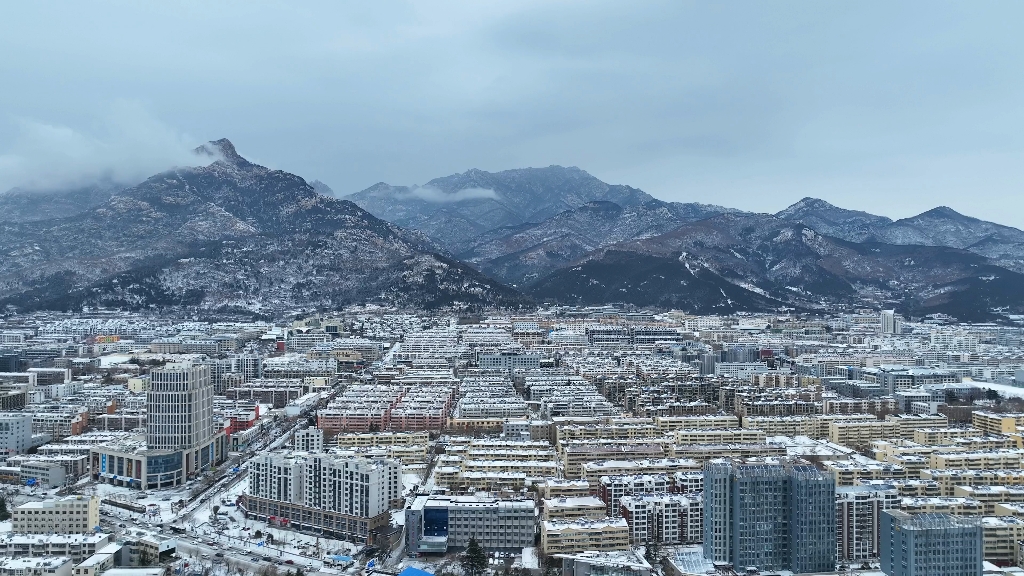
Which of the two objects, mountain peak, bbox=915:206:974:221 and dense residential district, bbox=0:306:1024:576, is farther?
mountain peak, bbox=915:206:974:221

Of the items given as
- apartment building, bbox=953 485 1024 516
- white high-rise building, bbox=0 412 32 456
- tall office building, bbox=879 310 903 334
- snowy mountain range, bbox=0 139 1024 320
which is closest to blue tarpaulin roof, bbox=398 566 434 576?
apartment building, bbox=953 485 1024 516

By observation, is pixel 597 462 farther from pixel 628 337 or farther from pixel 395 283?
pixel 395 283

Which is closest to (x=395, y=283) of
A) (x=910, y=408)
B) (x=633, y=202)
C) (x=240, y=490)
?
(x=910, y=408)

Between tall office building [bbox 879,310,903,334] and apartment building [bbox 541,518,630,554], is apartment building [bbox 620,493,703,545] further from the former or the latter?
tall office building [bbox 879,310,903,334]

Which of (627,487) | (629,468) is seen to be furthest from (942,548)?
(629,468)

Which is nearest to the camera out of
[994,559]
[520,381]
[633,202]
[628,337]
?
[994,559]

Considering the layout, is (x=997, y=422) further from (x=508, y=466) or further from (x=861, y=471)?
(x=508, y=466)

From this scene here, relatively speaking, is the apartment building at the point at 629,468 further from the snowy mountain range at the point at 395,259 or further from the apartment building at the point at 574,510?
the snowy mountain range at the point at 395,259
